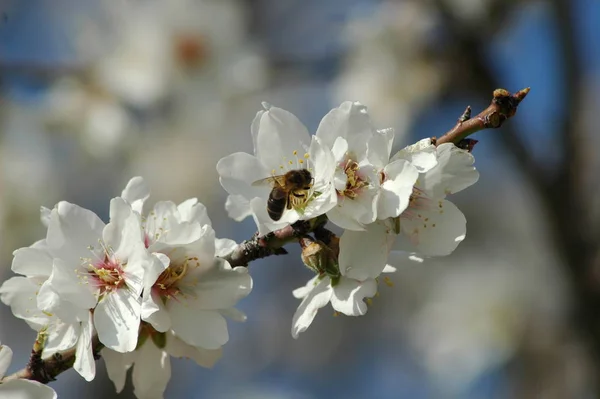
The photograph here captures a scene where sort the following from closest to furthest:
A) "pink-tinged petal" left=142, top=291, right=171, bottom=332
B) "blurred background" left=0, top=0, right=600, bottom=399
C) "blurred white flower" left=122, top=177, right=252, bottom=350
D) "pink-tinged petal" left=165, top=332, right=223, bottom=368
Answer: "pink-tinged petal" left=142, top=291, right=171, bottom=332 < "blurred white flower" left=122, top=177, right=252, bottom=350 < "pink-tinged petal" left=165, top=332, right=223, bottom=368 < "blurred background" left=0, top=0, right=600, bottom=399

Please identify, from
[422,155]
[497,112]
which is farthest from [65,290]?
[497,112]

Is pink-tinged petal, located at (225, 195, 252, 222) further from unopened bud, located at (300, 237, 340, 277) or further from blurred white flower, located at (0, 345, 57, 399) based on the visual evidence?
blurred white flower, located at (0, 345, 57, 399)

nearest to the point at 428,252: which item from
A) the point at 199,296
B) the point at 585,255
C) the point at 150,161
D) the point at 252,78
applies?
the point at 199,296

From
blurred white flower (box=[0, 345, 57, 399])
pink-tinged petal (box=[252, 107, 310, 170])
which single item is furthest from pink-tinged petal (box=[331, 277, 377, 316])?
blurred white flower (box=[0, 345, 57, 399])

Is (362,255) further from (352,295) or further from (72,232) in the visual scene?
(72,232)

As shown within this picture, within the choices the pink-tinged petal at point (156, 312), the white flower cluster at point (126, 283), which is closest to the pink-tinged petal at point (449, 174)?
the white flower cluster at point (126, 283)

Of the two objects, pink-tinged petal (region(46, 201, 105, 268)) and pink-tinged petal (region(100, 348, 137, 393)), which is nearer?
pink-tinged petal (region(46, 201, 105, 268))

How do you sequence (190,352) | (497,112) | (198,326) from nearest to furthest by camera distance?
1. (497,112)
2. (198,326)
3. (190,352)
